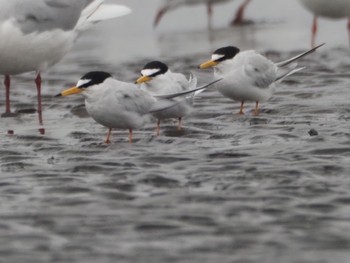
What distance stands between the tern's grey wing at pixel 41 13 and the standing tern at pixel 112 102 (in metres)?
1.74

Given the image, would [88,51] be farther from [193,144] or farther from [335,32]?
[193,144]

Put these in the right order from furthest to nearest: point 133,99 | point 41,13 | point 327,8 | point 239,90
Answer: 1. point 327,8
2. point 41,13
3. point 239,90
4. point 133,99

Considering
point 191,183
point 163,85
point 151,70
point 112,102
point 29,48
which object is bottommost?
point 191,183

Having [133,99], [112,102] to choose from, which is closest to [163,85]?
[133,99]

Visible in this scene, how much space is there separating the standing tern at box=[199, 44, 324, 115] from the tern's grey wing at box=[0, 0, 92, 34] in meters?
1.69

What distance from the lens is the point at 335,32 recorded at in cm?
1695

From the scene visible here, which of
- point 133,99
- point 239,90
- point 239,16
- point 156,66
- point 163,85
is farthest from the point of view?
point 239,16

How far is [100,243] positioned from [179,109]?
11.9ft

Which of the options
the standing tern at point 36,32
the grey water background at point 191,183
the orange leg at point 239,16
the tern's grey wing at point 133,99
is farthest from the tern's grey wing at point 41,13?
the orange leg at point 239,16

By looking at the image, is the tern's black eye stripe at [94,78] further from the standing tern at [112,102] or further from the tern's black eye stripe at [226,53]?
the tern's black eye stripe at [226,53]

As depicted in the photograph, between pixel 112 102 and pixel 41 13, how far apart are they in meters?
2.16

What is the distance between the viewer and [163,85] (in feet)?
33.0

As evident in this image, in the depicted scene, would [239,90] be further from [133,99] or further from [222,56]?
[133,99]

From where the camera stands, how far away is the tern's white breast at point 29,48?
36.0ft
